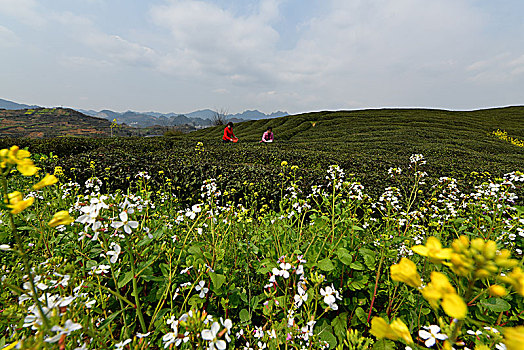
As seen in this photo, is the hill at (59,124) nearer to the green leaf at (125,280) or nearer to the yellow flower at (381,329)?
the green leaf at (125,280)

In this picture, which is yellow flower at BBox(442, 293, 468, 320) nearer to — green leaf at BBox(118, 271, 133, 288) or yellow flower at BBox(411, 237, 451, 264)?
yellow flower at BBox(411, 237, 451, 264)

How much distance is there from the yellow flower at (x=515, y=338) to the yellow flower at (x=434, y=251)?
16cm

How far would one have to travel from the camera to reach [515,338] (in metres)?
0.47

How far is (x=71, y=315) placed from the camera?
0.99 meters

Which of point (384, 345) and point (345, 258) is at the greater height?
point (345, 258)

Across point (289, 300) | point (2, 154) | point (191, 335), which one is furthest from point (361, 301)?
point (2, 154)

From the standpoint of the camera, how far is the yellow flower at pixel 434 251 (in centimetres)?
60

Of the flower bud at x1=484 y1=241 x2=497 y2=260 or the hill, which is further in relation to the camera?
the hill

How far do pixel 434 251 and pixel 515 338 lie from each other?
0.21 metres

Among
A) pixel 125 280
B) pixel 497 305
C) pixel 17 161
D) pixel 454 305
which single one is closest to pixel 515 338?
pixel 454 305

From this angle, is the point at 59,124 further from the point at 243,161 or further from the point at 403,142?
the point at 403,142

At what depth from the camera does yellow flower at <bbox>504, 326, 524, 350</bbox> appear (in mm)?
460

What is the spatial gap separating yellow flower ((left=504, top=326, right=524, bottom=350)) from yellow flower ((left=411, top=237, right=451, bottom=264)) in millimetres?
→ 165

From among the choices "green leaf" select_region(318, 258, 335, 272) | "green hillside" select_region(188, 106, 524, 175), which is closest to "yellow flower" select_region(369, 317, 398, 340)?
"green leaf" select_region(318, 258, 335, 272)
